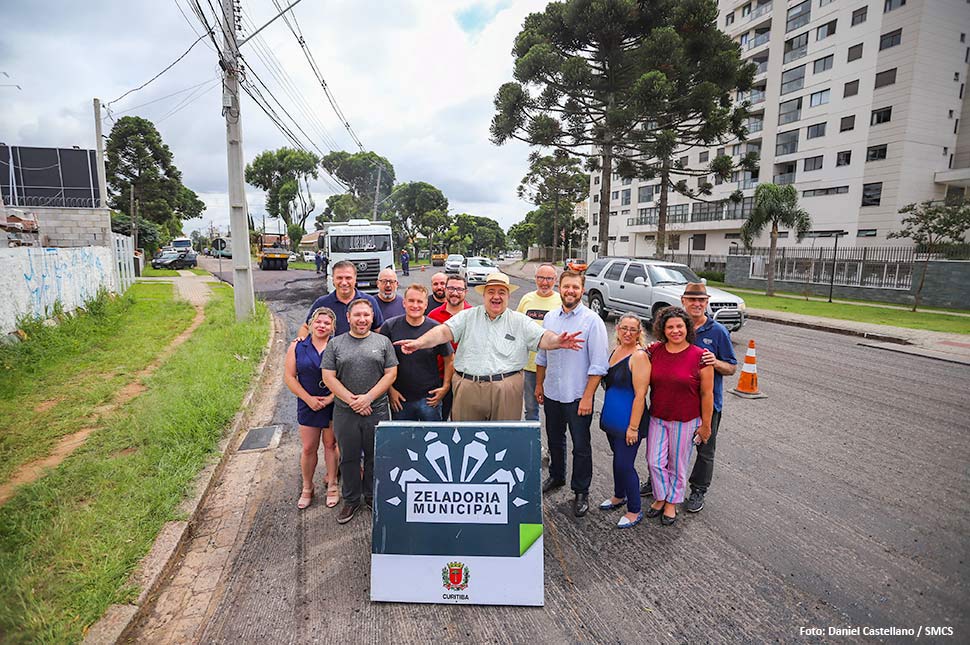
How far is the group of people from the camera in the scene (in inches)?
137

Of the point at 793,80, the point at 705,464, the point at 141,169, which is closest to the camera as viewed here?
the point at 705,464

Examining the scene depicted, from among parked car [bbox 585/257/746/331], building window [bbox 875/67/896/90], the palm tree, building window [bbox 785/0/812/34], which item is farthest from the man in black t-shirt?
building window [bbox 785/0/812/34]

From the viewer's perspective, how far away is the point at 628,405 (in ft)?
11.7

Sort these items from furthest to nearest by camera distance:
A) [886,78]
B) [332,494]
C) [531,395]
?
[886,78] → [531,395] → [332,494]

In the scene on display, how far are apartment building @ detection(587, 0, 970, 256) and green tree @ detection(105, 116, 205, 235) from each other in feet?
174

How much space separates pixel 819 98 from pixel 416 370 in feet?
131

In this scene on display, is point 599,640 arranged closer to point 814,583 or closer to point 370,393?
point 814,583

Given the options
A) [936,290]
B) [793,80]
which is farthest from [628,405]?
[793,80]

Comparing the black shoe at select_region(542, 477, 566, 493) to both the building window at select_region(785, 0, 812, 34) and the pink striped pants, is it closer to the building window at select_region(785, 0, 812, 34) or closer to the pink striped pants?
the pink striped pants

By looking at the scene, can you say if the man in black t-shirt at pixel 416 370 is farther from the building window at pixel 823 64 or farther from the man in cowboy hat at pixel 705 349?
the building window at pixel 823 64

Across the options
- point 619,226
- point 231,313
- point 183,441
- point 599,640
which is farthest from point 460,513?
point 619,226

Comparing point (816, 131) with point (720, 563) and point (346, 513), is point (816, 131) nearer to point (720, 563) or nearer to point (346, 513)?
point (720, 563)

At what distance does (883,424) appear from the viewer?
229 inches

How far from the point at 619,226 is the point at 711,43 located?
3561 centimetres
